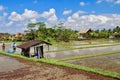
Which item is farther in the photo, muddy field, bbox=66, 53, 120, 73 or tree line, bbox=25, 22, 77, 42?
tree line, bbox=25, 22, 77, 42

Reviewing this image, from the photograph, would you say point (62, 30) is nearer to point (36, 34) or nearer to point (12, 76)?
point (36, 34)

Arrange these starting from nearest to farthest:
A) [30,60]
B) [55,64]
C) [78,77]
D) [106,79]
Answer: [106,79], [78,77], [55,64], [30,60]

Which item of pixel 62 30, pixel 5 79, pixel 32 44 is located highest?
pixel 62 30

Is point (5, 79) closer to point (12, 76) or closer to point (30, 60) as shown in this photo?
point (12, 76)

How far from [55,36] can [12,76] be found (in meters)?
47.4

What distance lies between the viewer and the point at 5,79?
1180 cm

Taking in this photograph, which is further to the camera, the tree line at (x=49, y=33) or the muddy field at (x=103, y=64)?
the tree line at (x=49, y=33)

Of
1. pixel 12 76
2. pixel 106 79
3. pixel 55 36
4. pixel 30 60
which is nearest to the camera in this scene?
pixel 106 79

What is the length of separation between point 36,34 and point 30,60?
137 feet

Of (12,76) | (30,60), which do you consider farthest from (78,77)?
(30,60)

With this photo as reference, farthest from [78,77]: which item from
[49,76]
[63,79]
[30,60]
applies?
[30,60]

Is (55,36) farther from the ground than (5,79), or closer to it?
farther from the ground

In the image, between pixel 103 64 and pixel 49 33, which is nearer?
pixel 103 64

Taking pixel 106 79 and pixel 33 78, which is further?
pixel 33 78
